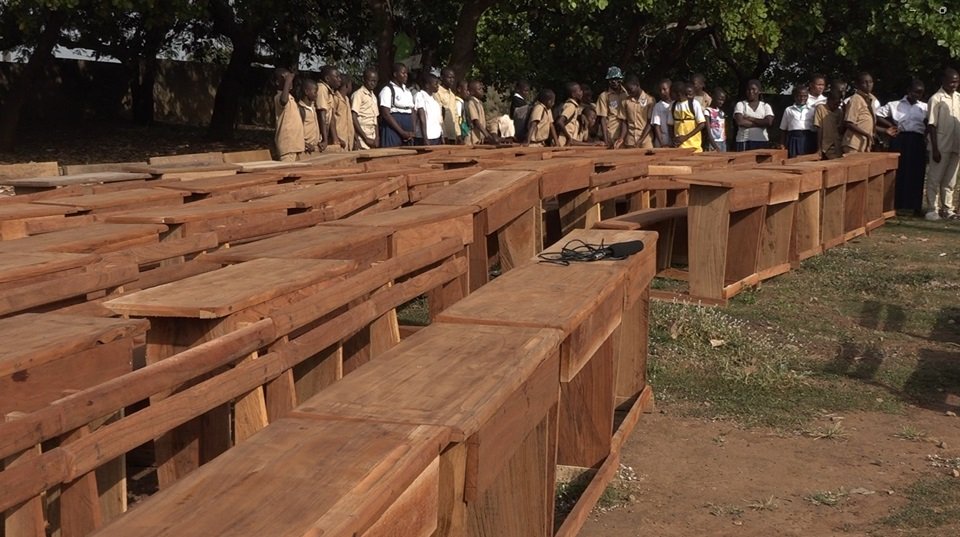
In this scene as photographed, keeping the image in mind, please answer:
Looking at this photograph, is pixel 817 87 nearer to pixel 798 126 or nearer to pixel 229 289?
pixel 798 126

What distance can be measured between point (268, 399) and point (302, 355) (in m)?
0.18

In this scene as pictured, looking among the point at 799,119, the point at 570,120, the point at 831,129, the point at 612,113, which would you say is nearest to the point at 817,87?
the point at 799,119

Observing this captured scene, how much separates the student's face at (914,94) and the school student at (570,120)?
13.5 feet

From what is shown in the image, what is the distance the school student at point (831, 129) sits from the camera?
1450 centimetres

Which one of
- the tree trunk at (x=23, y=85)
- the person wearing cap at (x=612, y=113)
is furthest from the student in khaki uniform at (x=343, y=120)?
the tree trunk at (x=23, y=85)

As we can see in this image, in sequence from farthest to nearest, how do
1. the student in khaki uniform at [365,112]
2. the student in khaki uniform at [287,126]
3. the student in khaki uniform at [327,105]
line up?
the student in khaki uniform at [365,112] < the student in khaki uniform at [327,105] < the student in khaki uniform at [287,126]

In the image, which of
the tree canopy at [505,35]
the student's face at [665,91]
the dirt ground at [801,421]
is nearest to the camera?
the dirt ground at [801,421]

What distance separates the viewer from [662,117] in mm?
14898

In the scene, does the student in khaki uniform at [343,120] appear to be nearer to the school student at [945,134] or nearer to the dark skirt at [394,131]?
the dark skirt at [394,131]

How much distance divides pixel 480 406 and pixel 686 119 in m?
12.3

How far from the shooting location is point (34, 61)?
22.0 metres

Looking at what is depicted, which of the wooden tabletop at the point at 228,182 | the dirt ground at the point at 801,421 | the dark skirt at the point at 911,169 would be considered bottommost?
the dirt ground at the point at 801,421

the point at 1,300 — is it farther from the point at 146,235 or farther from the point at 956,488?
the point at 956,488

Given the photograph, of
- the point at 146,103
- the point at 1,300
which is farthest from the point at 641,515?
the point at 146,103
